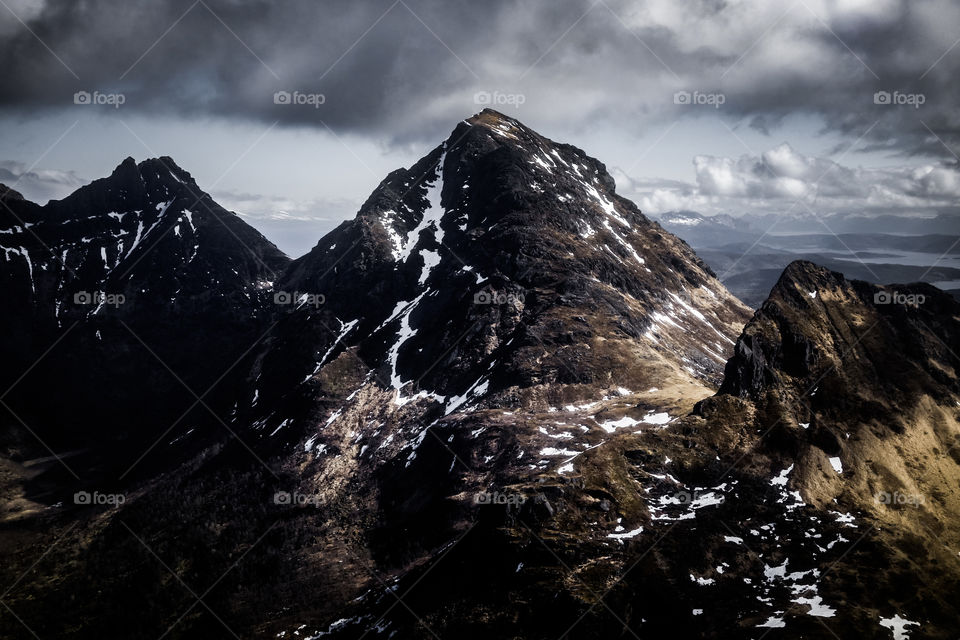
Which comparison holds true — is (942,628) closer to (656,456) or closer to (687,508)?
(687,508)

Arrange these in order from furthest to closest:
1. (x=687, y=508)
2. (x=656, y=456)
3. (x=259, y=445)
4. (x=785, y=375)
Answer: (x=259, y=445) < (x=785, y=375) < (x=656, y=456) < (x=687, y=508)

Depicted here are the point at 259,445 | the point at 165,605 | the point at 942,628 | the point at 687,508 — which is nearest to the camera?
the point at 942,628

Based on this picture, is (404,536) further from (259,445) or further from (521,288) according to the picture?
(521,288)

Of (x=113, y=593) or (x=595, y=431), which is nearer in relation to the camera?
(x=595, y=431)

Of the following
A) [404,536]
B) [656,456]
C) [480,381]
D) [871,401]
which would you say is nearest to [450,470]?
[404,536]

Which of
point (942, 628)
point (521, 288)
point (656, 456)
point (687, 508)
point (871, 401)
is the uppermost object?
point (521, 288)

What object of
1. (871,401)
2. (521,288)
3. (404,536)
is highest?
(521,288)

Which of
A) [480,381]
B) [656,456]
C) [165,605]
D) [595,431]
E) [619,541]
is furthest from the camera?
[480,381]

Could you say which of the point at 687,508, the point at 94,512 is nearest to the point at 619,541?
the point at 687,508

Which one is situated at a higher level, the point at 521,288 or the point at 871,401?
the point at 521,288
